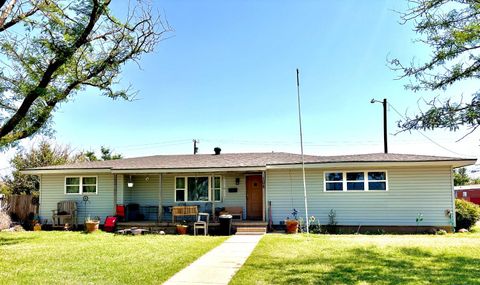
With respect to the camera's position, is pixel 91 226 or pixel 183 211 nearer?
pixel 91 226

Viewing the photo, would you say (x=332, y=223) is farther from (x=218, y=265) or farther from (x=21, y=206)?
(x=21, y=206)

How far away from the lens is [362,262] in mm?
8062

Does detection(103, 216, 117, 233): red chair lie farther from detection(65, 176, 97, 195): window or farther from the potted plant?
detection(65, 176, 97, 195): window

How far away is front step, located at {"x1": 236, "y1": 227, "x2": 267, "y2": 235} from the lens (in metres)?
13.6

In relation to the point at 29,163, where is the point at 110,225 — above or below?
below

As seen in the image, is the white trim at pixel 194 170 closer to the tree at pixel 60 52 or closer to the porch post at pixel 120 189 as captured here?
the porch post at pixel 120 189

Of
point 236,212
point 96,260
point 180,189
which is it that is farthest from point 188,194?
point 96,260

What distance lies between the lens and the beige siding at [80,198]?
16.8 meters

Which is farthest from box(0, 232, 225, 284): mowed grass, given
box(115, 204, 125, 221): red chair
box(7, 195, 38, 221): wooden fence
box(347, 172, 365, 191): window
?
box(347, 172, 365, 191): window

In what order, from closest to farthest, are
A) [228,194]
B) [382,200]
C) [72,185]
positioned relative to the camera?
1. [382,200]
2. [228,194]
3. [72,185]

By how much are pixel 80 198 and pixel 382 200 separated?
13082 millimetres

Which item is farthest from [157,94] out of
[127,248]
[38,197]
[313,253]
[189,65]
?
[313,253]

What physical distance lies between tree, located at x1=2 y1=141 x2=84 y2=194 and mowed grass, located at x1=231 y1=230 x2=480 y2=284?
20221 mm

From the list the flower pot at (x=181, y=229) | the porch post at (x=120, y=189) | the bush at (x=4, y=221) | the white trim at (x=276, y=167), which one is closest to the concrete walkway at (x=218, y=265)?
the flower pot at (x=181, y=229)
